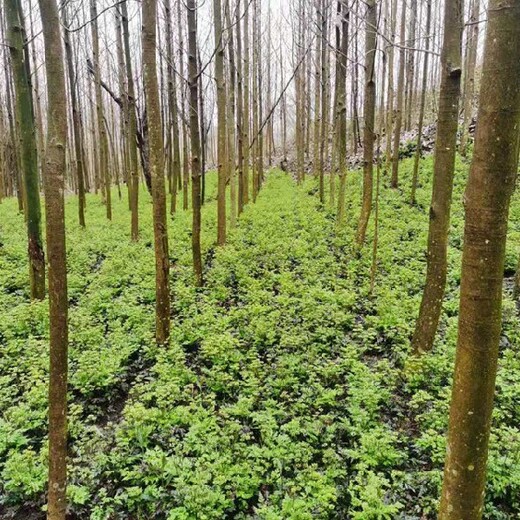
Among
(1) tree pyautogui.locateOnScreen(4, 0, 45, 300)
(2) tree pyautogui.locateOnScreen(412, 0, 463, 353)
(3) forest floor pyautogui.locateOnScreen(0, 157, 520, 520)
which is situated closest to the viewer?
(3) forest floor pyautogui.locateOnScreen(0, 157, 520, 520)

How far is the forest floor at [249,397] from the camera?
325cm

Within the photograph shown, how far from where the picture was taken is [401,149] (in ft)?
65.2

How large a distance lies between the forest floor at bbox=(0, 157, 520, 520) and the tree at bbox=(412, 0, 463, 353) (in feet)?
1.63

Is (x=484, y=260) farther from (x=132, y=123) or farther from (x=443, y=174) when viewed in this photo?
(x=132, y=123)

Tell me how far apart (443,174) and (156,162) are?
3599mm

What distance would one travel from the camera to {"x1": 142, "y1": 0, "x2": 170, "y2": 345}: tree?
5.13 metres

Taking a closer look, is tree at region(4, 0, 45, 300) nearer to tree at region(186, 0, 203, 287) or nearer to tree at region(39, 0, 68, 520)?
tree at region(186, 0, 203, 287)

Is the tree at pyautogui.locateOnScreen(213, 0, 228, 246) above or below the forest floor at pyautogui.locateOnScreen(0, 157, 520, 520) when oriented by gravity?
above

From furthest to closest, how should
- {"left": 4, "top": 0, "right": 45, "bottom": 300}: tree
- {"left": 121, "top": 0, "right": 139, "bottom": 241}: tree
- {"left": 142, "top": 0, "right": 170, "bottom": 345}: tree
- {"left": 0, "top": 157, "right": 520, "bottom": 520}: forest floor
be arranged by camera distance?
{"left": 121, "top": 0, "right": 139, "bottom": 241}: tree
{"left": 4, "top": 0, "right": 45, "bottom": 300}: tree
{"left": 142, "top": 0, "right": 170, "bottom": 345}: tree
{"left": 0, "top": 157, "right": 520, "bottom": 520}: forest floor

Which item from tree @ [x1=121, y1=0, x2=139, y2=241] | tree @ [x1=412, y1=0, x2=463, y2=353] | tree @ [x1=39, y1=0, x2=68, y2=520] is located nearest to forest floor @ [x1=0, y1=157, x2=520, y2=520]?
tree @ [x1=412, y1=0, x2=463, y2=353]

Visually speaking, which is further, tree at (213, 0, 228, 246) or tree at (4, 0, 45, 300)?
tree at (213, 0, 228, 246)

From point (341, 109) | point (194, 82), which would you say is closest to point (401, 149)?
point (341, 109)

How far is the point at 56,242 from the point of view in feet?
8.69

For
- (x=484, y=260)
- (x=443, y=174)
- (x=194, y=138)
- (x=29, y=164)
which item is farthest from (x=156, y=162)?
(x=484, y=260)
